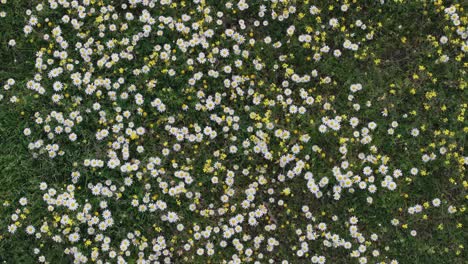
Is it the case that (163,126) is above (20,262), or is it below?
above

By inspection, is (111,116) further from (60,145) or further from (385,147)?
(385,147)

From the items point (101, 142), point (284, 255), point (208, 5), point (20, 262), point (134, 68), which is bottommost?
point (20, 262)

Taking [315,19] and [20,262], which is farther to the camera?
[315,19]

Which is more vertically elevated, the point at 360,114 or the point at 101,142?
the point at 360,114

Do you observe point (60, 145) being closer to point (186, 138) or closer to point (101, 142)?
point (101, 142)

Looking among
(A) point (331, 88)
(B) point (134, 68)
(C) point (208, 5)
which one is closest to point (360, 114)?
(A) point (331, 88)

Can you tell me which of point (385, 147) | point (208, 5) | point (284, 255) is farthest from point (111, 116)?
point (385, 147)
